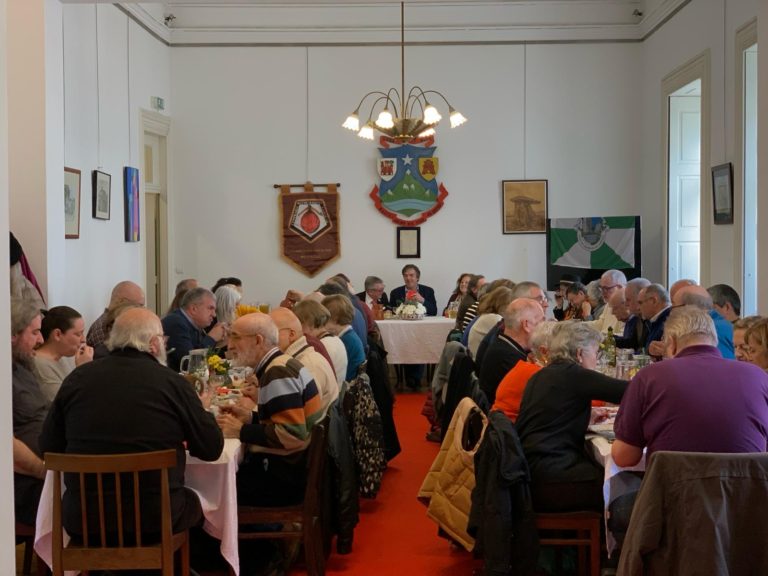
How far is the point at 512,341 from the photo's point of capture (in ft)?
16.6

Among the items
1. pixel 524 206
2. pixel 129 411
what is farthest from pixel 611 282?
pixel 129 411

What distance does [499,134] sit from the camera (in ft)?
38.8

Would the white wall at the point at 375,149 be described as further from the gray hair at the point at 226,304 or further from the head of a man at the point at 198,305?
the head of a man at the point at 198,305

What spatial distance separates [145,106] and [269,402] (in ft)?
24.5

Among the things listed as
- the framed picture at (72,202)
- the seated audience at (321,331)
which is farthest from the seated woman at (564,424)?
the framed picture at (72,202)

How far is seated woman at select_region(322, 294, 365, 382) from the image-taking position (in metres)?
6.17

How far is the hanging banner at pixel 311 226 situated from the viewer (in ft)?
38.8

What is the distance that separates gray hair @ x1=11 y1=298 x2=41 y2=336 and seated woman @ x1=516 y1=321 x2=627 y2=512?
2207 mm

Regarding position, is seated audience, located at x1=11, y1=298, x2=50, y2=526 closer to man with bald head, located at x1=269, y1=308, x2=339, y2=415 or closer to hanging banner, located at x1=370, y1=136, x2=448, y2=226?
man with bald head, located at x1=269, y1=308, x2=339, y2=415

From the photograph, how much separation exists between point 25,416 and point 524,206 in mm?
8666

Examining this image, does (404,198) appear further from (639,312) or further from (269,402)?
(269,402)

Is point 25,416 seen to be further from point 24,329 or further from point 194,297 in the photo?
point 194,297

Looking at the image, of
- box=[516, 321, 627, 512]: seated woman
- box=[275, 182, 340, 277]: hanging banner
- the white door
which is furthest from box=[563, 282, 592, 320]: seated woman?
box=[516, 321, 627, 512]: seated woman

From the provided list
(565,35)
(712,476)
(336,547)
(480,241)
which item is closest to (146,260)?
(480,241)
